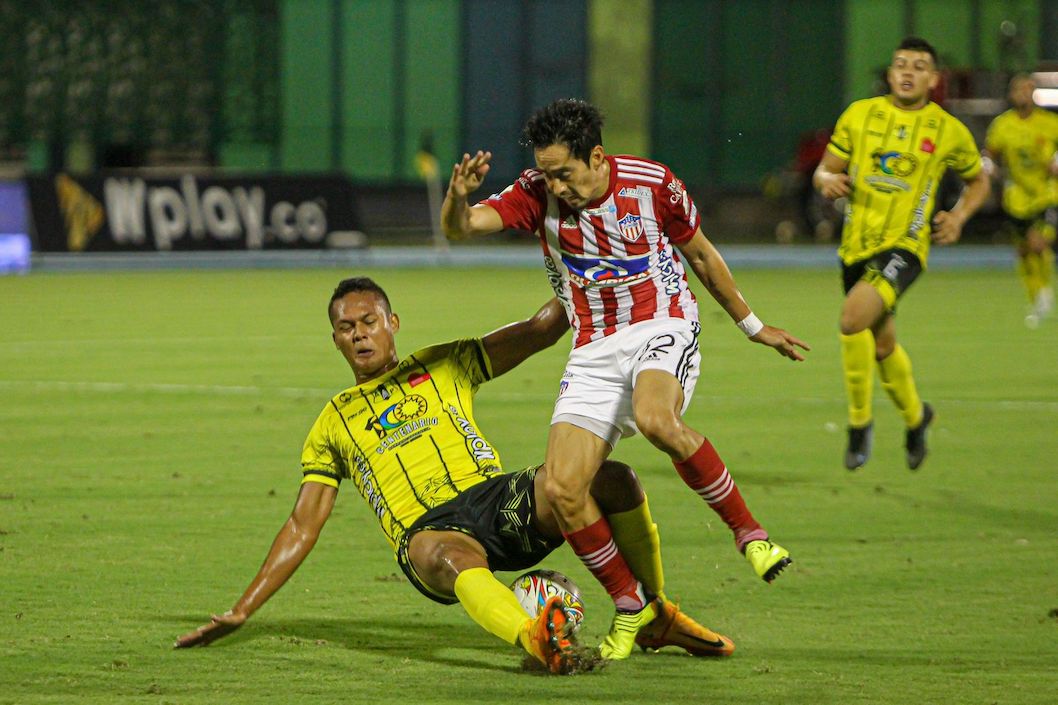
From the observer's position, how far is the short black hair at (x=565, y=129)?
18.8ft

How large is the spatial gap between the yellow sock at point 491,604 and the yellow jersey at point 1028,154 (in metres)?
13.3

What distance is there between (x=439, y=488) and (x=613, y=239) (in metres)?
1.07

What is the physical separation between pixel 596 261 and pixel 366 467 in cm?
108

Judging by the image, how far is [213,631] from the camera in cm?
546

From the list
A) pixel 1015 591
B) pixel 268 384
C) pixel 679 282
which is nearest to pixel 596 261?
pixel 679 282

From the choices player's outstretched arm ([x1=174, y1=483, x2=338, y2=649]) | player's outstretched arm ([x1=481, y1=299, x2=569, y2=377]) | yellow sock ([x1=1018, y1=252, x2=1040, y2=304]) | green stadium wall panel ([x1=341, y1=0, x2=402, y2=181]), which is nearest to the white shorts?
player's outstretched arm ([x1=481, y1=299, x2=569, y2=377])

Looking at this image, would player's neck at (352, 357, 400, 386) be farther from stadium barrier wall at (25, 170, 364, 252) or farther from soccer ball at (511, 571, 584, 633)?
stadium barrier wall at (25, 170, 364, 252)

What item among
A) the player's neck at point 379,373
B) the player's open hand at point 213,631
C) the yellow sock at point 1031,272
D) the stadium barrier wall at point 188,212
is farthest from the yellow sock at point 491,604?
the stadium barrier wall at point 188,212

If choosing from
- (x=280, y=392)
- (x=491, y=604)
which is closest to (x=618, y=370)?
(x=491, y=604)

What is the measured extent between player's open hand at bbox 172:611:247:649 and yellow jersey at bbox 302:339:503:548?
0.56 meters

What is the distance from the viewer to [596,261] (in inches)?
235

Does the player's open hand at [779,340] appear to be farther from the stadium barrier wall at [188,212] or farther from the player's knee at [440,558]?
the stadium barrier wall at [188,212]

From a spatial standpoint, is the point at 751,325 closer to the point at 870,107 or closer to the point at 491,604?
the point at 491,604

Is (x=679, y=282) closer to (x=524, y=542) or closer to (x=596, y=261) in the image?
(x=596, y=261)
